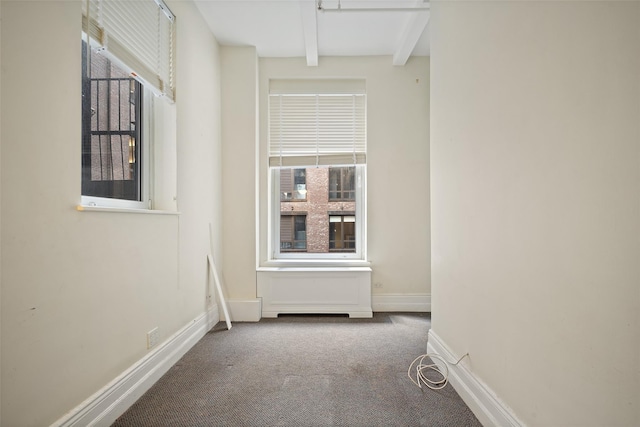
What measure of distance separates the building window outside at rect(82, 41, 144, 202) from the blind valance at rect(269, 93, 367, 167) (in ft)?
5.44

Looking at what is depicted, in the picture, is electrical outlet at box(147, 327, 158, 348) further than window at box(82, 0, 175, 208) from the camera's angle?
Yes

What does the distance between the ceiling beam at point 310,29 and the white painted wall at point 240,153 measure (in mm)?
591

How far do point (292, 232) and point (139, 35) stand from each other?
2.33 m

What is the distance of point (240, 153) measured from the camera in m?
3.25

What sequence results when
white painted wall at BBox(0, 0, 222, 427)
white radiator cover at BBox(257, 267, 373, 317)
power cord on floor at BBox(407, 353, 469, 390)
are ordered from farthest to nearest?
white radiator cover at BBox(257, 267, 373, 317) → power cord on floor at BBox(407, 353, 469, 390) → white painted wall at BBox(0, 0, 222, 427)

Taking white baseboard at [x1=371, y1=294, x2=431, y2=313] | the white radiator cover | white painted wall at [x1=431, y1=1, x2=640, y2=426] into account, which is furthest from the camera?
white baseboard at [x1=371, y1=294, x2=431, y2=313]

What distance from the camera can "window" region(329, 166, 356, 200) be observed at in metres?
3.66

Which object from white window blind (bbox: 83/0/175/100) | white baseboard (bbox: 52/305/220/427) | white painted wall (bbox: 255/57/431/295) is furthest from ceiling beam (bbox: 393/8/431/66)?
white baseboard (bbox: 52/305/220/427)

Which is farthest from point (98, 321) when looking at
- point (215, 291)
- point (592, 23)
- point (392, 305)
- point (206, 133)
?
point (392, 305)

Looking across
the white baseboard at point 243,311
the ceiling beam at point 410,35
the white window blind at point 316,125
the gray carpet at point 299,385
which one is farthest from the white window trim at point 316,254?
the ceiling beam at point 410,35

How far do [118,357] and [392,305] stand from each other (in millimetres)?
2602

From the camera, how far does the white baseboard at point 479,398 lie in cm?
134

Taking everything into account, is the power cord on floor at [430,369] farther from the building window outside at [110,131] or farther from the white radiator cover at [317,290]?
the building window outside at [110,131]

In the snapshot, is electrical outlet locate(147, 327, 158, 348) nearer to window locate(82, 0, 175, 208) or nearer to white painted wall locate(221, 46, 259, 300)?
window locate(82, 0, 175, 208)
